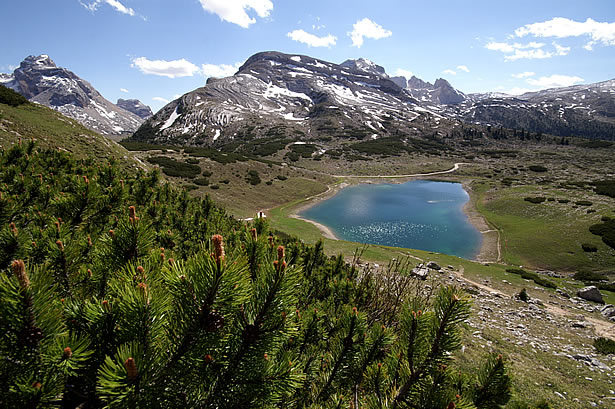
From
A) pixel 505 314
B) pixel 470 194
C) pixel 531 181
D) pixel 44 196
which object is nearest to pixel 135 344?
pixel 44 196

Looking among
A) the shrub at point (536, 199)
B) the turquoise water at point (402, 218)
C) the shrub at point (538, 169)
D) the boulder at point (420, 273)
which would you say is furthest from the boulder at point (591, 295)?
the shrub at point (538, 169)

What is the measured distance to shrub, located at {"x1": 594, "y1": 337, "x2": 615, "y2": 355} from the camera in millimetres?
11562

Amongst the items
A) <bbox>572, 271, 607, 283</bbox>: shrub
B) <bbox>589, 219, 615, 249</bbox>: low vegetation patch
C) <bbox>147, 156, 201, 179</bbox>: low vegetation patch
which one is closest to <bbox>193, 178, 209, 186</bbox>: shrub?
<bbox>147, 156, 201, 179</bbox>: low vegetation patch

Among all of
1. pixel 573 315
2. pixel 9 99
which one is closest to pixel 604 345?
pixel 573 315

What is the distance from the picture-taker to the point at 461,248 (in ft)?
107

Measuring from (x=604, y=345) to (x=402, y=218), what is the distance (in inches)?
1312

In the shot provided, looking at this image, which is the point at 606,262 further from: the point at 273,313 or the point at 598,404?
the point at 273,313

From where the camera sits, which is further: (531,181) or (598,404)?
(531,181)

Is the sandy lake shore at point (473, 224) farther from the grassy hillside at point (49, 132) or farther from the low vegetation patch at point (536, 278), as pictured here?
the grassy hillside at point (49, 132)

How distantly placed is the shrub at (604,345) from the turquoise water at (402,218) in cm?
1798

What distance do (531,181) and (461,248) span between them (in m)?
50.6

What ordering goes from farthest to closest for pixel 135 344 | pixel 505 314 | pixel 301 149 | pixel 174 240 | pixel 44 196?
pixel 301 149, pixel 505 314, pixel 174 240, pixel 44 196, pixel 135 344

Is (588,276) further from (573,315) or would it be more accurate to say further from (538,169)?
(538,169)

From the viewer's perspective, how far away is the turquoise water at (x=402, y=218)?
34.7m
